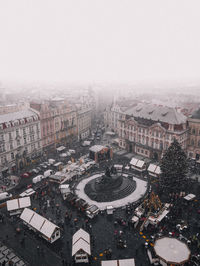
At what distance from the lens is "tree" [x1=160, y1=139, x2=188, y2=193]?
51.6 m

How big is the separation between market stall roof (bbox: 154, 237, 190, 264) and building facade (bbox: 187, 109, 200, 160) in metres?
46.3

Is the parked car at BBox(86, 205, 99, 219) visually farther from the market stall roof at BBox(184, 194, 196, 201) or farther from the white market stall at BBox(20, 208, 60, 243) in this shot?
the market stall roof at BBox(184, 194, 196, 201)

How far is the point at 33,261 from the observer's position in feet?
115

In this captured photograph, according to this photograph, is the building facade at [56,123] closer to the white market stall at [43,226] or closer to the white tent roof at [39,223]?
the white tent roof at [39,223]

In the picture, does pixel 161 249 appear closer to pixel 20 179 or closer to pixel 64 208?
pixel 64 208

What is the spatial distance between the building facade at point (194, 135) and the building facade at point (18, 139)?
2116 inches

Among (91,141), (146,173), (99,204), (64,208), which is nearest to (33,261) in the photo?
(64,208)

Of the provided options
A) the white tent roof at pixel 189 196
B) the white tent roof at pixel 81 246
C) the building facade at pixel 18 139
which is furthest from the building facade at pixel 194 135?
the white tent roof at pixel 81 246

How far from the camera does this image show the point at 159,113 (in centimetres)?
7738

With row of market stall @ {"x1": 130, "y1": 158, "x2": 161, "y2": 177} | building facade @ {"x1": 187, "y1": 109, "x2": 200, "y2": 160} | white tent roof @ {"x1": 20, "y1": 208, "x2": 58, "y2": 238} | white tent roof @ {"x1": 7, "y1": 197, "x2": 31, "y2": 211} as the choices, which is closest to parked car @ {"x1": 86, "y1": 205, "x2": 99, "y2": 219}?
white tent roof @ {"x1": 20, "y1": 208, "x2": 58, "y2": 238}

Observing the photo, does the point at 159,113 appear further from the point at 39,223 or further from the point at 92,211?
the point at 39,223

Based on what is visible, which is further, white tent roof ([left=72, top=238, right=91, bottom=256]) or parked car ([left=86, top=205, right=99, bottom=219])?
parked car ([left=86, top=205, right=99, bottom=219])

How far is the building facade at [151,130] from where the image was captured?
236ft

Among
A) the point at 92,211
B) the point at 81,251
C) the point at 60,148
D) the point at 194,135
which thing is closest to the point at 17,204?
the point at 92,211
